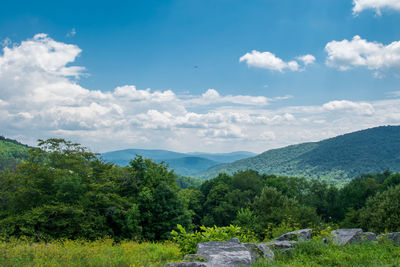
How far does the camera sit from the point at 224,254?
5977 millimetres

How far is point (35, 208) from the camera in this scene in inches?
816

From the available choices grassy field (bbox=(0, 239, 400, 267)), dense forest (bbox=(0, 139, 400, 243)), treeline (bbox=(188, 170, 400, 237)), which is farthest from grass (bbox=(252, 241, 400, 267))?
treeline (bbox=(188, 170, 400, 237))

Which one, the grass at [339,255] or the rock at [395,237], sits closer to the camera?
the grass at [339,255]

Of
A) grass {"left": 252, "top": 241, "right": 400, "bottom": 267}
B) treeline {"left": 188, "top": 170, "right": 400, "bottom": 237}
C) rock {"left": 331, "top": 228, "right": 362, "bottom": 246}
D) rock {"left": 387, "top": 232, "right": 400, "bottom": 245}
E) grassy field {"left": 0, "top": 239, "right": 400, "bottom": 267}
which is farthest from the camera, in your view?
treeline {"left": 188, "top": 170, "right": 400, "bottom": 237}

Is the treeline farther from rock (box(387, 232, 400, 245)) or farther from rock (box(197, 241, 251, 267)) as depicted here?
rock (box(197, 241, 251, 267))

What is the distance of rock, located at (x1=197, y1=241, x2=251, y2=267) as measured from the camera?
5585mm

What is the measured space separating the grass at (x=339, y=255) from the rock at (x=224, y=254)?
699 millimetres

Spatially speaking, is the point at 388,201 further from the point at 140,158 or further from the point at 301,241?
the point at 140,158

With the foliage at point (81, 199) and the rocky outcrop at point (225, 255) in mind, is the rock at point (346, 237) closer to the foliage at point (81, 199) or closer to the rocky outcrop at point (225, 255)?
the rocky outcrop at point (225, 255)

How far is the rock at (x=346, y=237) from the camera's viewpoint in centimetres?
905

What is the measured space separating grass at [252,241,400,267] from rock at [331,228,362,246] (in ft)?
1.60

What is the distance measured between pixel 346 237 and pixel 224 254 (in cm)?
584

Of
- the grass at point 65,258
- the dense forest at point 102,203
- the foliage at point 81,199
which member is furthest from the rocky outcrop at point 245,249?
the foliage at point 81,199

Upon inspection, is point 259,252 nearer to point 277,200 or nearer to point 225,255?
point 225,255
